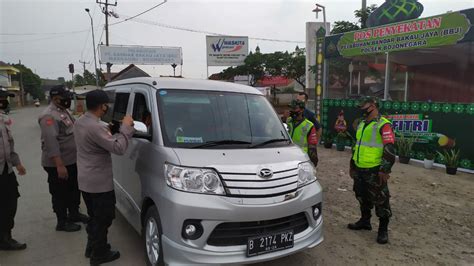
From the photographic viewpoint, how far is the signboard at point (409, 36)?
8594mm

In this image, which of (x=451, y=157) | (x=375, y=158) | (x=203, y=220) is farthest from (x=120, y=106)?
(x=451, y=157)

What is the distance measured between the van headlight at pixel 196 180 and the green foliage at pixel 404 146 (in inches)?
299

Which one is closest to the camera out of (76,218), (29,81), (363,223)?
(363,223)

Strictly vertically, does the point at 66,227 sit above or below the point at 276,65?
below

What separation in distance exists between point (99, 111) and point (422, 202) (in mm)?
5364

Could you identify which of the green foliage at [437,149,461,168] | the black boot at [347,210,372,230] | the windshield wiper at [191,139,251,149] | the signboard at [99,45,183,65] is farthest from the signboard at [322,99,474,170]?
the signboard at [99,45,183,65]

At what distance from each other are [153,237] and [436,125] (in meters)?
8.10

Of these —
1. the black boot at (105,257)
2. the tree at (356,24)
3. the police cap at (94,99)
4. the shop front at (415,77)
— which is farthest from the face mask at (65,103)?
the tree at (356,24)

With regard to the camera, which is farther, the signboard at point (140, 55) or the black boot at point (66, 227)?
the signboard at point (140, 55)

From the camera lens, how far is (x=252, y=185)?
2922 millimetres

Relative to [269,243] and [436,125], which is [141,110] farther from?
[436,125]

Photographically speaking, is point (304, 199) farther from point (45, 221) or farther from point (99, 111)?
point (45, 221)

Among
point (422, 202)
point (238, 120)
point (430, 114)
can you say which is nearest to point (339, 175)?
point (422, 202)

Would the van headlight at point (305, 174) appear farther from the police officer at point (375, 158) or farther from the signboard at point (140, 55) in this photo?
the signboard at point (140, 55)
